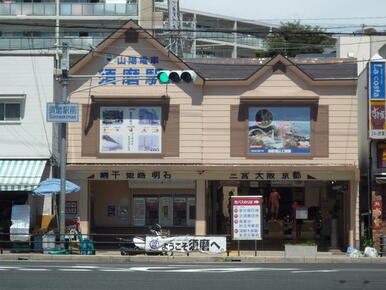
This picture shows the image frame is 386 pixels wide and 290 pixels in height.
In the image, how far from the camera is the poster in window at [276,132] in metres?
28.1

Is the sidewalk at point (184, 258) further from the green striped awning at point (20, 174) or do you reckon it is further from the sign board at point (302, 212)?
the sign board at point (302, 212)

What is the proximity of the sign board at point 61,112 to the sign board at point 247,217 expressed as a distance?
6580mm

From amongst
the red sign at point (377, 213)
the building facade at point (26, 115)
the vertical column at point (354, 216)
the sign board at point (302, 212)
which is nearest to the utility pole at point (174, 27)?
the building facade at point (26, 115)

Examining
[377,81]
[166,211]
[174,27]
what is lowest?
[166,211]

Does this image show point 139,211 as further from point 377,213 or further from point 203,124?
point 377,213

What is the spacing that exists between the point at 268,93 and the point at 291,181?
4343 mm

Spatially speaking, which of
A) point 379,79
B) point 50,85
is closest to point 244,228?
point 379,79

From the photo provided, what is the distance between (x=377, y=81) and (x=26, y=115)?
13714 mm

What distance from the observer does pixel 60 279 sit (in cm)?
1614

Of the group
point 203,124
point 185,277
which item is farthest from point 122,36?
point 185,277

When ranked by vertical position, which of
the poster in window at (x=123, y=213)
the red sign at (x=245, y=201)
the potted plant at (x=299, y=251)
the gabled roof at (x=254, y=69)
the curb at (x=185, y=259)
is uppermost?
the gabled roof at (x=254, y=69)

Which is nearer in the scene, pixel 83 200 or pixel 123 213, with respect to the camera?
pixel 83 200

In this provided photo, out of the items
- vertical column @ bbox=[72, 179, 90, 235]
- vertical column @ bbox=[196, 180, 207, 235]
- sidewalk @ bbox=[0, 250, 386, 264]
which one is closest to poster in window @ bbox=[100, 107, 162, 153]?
vertical column @ bbox=[72, 179, 90, 235]

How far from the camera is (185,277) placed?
16.9 m
